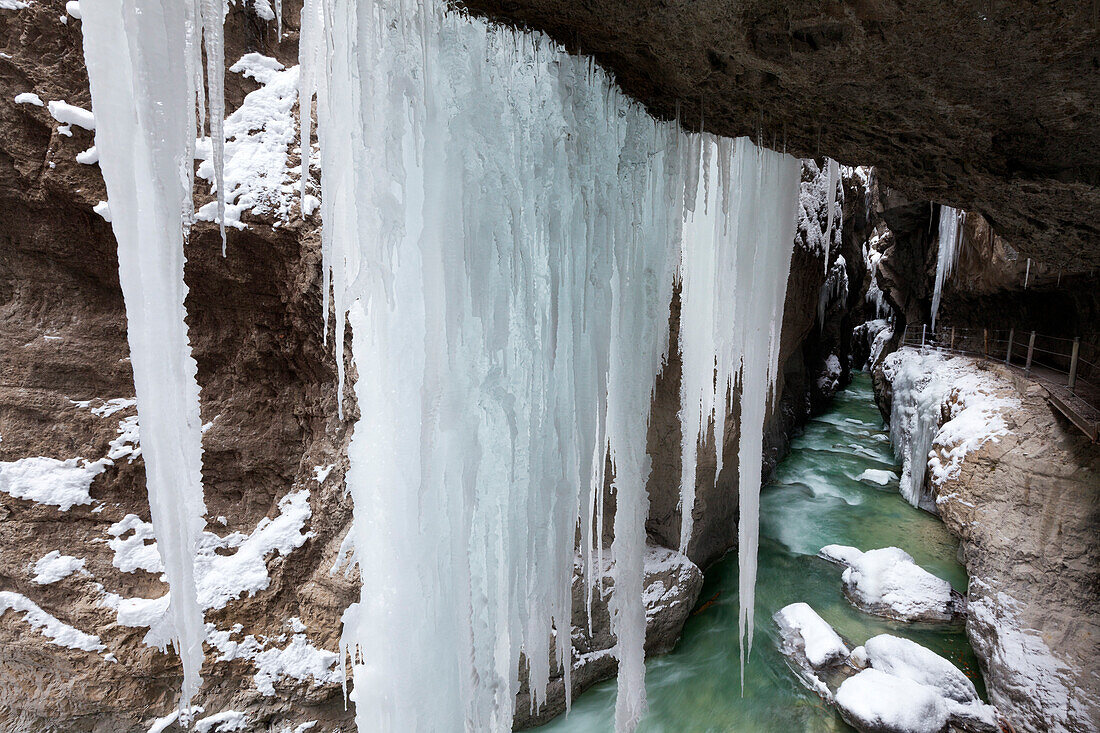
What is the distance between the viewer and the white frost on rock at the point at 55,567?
3.17 metres

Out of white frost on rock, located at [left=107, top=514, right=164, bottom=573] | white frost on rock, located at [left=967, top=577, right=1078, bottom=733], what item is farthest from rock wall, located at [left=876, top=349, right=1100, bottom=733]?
white frost on rock, located at [left=107, top=514, right=164, bottom=573]

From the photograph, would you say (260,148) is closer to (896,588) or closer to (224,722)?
(224,722)

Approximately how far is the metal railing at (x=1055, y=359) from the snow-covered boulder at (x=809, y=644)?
3.19 meters

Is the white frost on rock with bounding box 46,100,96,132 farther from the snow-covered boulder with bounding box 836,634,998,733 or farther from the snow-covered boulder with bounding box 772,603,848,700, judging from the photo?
the snow-covered boulder with bounding box 772,603,848,700

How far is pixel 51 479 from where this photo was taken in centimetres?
321

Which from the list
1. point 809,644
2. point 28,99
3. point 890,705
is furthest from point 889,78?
point 809,644

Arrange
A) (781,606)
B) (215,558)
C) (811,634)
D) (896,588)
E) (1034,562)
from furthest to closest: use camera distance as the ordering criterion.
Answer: (781,606), (896,588), (811,634), (1034,562), (215,558)

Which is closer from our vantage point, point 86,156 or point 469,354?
point 469,354

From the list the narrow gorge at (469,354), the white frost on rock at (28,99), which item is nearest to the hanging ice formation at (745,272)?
the narrow gorge at (469,354)

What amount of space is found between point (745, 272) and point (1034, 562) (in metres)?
4.68

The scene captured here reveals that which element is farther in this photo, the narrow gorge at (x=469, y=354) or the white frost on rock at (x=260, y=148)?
the white frost on rock at (x=260, y=148)

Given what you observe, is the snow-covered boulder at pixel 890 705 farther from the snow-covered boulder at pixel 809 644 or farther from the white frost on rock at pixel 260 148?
the white frost on rock at pixel 260 148

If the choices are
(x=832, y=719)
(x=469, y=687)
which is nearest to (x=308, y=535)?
(x=469, y=687)

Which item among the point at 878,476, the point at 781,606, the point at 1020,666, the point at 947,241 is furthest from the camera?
the point at 947,241
